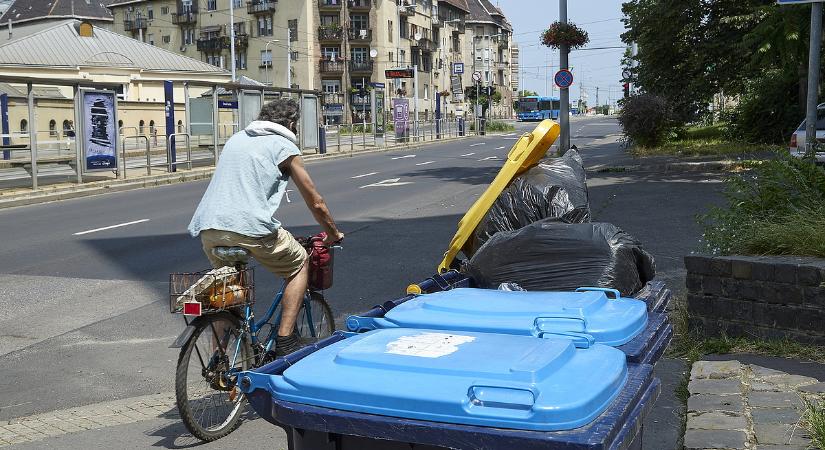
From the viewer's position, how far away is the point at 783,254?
5.85 meters

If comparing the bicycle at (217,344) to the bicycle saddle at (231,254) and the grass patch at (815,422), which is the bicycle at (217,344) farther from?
the grass patch at (815,422)

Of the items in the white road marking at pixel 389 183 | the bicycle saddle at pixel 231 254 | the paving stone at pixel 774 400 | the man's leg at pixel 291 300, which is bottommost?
the white road marking at pixel 389 183

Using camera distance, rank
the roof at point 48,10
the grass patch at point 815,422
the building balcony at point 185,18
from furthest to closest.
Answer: the building balcony at point 185,18, the roof at point 48,10, the grass patch at point 815,422

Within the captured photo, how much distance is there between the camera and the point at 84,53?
55.5 meters

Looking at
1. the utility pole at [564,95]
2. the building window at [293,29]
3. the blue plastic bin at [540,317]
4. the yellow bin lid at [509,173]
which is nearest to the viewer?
the blue plastic bin at [540,317]

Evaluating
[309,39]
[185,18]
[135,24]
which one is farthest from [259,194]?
[135,24]

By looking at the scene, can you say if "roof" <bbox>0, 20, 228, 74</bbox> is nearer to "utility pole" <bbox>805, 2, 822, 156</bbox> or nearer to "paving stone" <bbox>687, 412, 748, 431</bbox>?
"utility pole" <bbox>805, 2, 822, 156</bbox>

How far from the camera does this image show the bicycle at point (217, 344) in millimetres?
4484

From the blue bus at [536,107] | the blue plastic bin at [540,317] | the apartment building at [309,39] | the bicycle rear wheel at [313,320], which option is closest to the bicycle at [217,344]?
the bicycle rear wheel at [313,320]

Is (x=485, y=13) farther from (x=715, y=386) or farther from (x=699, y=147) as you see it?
(x=715, y=386)

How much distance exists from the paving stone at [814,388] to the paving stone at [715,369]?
0.36 metres

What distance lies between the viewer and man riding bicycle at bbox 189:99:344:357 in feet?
15.4

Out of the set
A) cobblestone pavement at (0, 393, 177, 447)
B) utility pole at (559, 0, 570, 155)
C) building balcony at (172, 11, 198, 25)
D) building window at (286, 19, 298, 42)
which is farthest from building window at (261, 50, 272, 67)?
cobblestone pavement at (0, 393, 177, 447)

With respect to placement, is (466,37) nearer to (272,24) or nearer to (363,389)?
(272,24)
